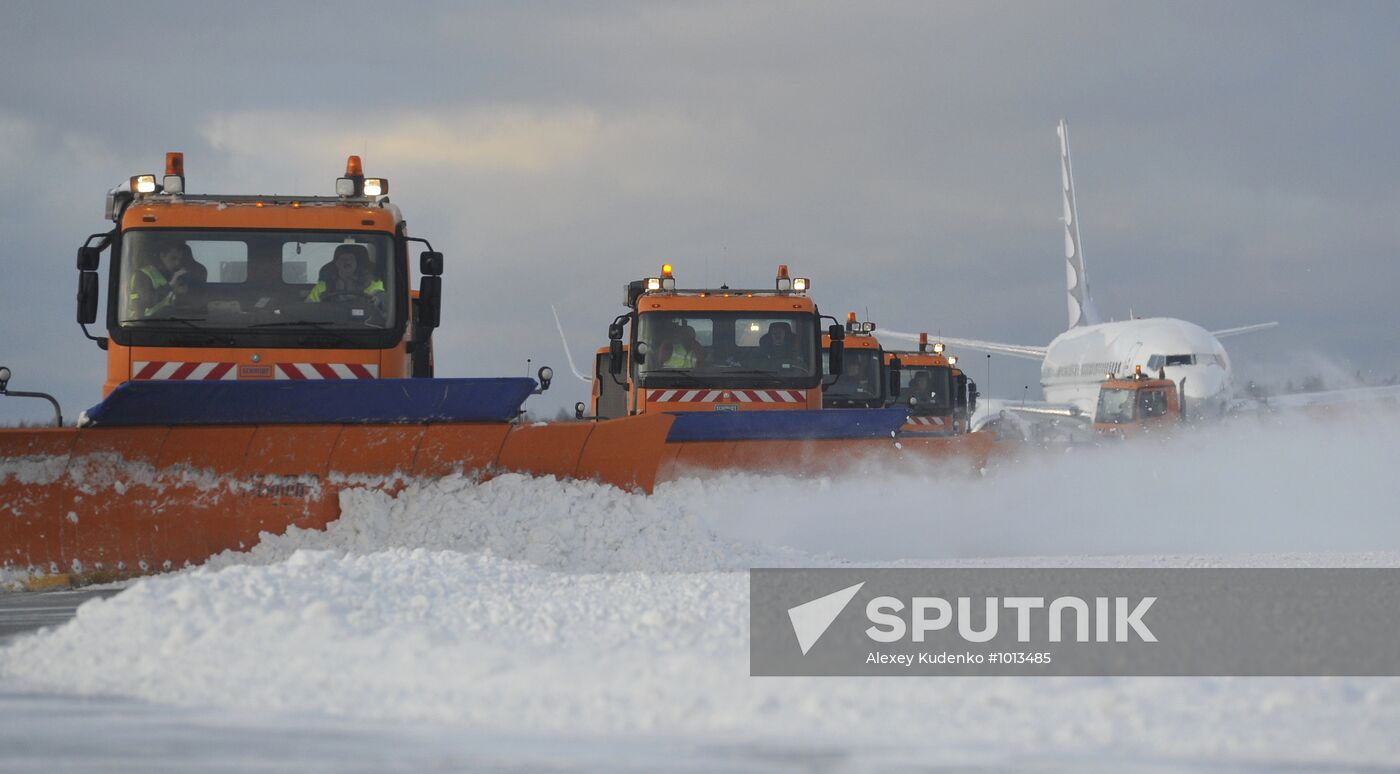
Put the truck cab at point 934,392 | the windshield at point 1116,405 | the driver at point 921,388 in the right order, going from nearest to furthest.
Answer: the truck cab at point 934,392, the driver at point 921,388, the windshield at point 1116,405

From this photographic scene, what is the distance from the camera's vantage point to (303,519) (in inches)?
394

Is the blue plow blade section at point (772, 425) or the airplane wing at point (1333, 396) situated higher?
the airplane wing at point (1333, 396)

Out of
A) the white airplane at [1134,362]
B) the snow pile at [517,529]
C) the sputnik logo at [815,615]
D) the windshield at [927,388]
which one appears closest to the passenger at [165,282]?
the snow pile at [517,529]

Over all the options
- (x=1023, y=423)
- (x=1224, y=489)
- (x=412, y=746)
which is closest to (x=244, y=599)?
(x=412, y=746)

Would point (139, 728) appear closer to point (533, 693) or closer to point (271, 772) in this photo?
point (271, 772)

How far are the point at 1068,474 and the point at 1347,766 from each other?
1225 cm

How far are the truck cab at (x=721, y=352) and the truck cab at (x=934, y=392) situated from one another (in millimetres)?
7504

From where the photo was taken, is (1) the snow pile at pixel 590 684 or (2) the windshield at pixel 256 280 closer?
(1) the snow pile at pixel 590 684

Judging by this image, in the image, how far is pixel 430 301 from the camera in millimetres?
11367

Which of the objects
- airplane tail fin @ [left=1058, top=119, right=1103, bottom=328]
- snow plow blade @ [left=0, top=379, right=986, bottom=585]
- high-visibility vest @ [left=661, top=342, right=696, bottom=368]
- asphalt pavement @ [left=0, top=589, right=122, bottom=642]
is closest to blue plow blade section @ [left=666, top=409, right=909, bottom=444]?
high-visibility vest @ [left=661, top=342, right=696, bottom=368]

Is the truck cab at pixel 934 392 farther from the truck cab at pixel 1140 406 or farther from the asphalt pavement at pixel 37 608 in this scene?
the asphalt pavement at pixel 37 608

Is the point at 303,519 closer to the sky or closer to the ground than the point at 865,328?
closer to the ground

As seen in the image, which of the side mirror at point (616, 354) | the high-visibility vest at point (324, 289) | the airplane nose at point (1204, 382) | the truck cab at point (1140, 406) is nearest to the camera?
the high-visibility vest at point (324, 289)

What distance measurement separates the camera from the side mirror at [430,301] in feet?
37.2
